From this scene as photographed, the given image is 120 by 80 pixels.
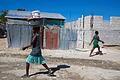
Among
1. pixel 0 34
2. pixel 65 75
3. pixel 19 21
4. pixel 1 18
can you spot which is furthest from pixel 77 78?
pixel 1 18

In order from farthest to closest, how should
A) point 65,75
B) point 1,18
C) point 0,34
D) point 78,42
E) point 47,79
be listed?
point 1,18
point 0,34
point 78,42
point 65,75
point 47,79

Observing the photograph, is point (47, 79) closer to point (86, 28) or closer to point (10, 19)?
point (86, 28)

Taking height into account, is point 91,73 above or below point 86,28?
below

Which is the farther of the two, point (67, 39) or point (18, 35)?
point (67, 39)

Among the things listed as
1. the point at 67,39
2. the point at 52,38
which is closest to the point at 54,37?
the point at 52,38

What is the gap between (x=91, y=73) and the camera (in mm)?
9758

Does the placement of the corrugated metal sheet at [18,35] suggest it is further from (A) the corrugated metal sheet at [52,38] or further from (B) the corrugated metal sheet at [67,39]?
(B) the corrugated metal sheet at [67,39]

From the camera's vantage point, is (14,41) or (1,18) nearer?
(14,41)

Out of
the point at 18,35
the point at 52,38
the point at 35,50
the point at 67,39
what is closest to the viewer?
the point at 35,50

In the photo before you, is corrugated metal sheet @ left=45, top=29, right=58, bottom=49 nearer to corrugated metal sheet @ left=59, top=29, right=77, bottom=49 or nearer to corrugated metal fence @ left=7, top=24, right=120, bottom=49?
corrugated metal fence @ left=7, top=24, right=120, bottom=49

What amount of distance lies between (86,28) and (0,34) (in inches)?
665

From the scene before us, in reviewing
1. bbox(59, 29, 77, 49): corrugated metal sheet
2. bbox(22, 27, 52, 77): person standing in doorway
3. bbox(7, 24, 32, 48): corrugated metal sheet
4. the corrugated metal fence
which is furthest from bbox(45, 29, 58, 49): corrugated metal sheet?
bbox(22, 27, 52, 77): person standing in doorway

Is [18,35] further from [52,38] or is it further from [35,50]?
[35,50]

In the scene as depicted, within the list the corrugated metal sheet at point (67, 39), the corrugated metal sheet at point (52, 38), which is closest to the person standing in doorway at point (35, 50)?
the corrugated metal sheet at point (52, 38)
